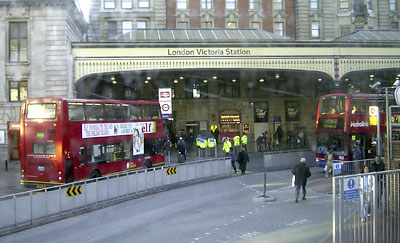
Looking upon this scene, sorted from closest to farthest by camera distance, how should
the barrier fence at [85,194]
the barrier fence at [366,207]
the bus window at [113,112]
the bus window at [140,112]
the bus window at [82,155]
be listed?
the barrier fence at [366,207], the barrier fence at [85,194], the bus window at [82,155], the bus window at [113,112], the bus window at [140,112]

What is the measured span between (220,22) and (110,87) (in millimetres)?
10932

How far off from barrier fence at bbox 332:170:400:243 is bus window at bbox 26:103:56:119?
10837 millimetres

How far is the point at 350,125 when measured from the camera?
67.3 ft

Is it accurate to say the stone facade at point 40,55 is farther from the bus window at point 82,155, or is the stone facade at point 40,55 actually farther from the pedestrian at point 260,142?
the pedestrian at point 260,142

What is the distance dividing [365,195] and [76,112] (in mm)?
11194

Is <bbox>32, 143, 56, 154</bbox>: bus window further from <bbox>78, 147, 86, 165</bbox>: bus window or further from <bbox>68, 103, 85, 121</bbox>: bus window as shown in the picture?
<bbox>68, 103, 85, 121</bbox>: bus window

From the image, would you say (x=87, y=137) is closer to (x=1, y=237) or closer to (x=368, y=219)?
(x=1, y=237)

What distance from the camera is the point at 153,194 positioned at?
1556 centimetres

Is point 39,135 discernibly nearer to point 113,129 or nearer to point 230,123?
point 113,129

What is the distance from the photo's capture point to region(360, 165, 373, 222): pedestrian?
6.67 m

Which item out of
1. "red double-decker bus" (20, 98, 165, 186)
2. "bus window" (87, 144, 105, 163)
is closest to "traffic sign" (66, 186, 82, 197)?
"red double-decker bus" (20, 98, 165, 186)

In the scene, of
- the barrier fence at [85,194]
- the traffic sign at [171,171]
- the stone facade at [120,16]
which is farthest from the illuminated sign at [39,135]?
the stone facade at [120,16]

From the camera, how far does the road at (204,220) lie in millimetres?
9469

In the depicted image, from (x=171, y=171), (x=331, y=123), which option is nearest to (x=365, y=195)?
(x=171, y=171)
